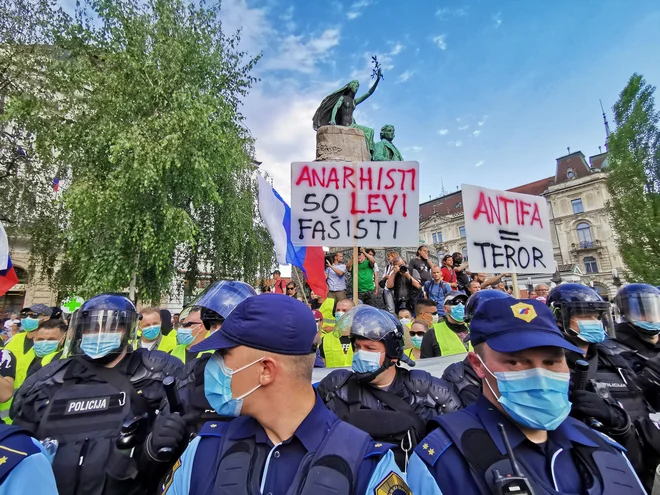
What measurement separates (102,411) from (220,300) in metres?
1.08

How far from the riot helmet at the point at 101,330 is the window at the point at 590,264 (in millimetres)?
51688

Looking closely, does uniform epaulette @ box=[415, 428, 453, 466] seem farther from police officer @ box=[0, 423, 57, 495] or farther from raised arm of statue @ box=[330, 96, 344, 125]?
raised arm of statue @ box=[330, 96, 344, 125]

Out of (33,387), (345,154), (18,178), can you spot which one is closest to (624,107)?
(345,154)

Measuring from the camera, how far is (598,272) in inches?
1667

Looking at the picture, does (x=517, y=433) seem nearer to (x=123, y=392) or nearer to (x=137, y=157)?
(x=123, y=392)

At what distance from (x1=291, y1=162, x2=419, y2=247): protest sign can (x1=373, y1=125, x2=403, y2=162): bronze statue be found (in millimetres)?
8416

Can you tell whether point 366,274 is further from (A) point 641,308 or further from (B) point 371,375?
(B) point 371,375

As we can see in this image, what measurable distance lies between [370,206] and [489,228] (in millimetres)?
1423

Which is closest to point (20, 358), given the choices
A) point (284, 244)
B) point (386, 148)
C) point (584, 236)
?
point (284, 244)

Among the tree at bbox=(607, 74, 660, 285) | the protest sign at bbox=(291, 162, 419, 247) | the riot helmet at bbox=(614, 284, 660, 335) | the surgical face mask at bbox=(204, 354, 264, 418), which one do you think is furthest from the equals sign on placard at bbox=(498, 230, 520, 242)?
the tree at bbox=(607, 74, 660, 285)

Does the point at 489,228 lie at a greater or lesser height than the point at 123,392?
greater

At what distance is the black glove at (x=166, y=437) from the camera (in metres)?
1.60

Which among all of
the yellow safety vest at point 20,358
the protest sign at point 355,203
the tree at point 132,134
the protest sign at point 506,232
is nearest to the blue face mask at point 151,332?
the yellow safety vest at point 20,358

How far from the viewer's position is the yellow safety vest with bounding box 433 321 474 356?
13.9 feet
